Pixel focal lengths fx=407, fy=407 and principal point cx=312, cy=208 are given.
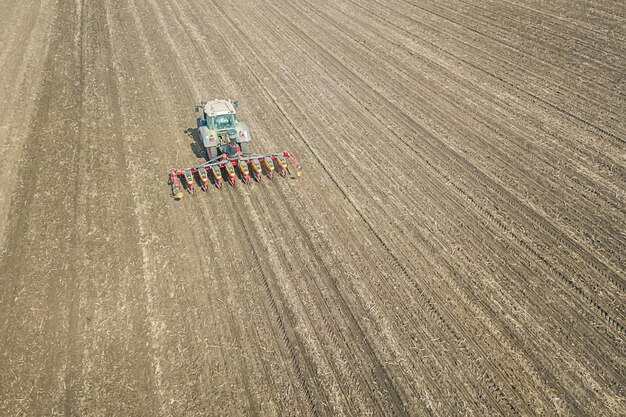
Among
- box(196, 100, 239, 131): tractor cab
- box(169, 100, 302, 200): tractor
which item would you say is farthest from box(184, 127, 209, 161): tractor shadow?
box(196, 100, 239, 131): tractor cab

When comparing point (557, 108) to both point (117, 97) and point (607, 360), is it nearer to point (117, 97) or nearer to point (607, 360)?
point (607, 360)

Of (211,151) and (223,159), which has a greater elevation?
(211,151)

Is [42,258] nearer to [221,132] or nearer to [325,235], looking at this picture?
[221,132]

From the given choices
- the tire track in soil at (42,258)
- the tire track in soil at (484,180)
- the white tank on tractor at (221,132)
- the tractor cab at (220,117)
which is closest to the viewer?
the tire track in soil at (42,258)

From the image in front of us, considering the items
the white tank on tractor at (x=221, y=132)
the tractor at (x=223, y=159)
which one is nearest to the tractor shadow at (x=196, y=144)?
the tractor at (x=223, y=159)

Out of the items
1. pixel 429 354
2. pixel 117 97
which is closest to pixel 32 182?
pixel 117 97

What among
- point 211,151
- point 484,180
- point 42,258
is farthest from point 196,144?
point 484,180

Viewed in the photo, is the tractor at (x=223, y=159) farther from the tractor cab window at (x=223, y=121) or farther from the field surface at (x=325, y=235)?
the field surface at (x=325, y=235)
